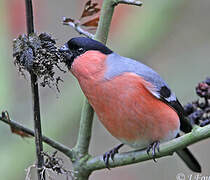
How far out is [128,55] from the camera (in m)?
3.68

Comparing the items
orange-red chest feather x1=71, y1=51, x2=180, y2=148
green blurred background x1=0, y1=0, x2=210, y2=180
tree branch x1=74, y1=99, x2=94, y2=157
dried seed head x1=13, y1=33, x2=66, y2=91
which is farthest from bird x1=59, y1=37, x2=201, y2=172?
dried seed head x1=13, y1=33, x2=66, y2=91

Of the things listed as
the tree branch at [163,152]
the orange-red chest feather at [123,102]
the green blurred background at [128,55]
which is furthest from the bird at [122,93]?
the green blurred background at [128,55]

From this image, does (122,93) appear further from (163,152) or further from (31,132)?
(31,132)

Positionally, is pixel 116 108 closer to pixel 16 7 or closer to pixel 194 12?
pixel 16 7

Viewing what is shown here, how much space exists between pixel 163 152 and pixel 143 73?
908 mm

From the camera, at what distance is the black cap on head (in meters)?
2.63

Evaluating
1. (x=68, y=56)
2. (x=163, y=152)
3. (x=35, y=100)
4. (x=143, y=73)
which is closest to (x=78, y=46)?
(x=68, y=56)

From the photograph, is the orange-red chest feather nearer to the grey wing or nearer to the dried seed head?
the grey wing

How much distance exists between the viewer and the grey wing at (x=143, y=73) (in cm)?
285

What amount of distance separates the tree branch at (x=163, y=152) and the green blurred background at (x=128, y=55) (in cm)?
59

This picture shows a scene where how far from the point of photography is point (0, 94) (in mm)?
3369

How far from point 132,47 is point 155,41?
0.19m

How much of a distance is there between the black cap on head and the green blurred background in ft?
1.91

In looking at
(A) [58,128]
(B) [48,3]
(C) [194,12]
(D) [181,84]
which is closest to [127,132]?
(A) [58,128]
